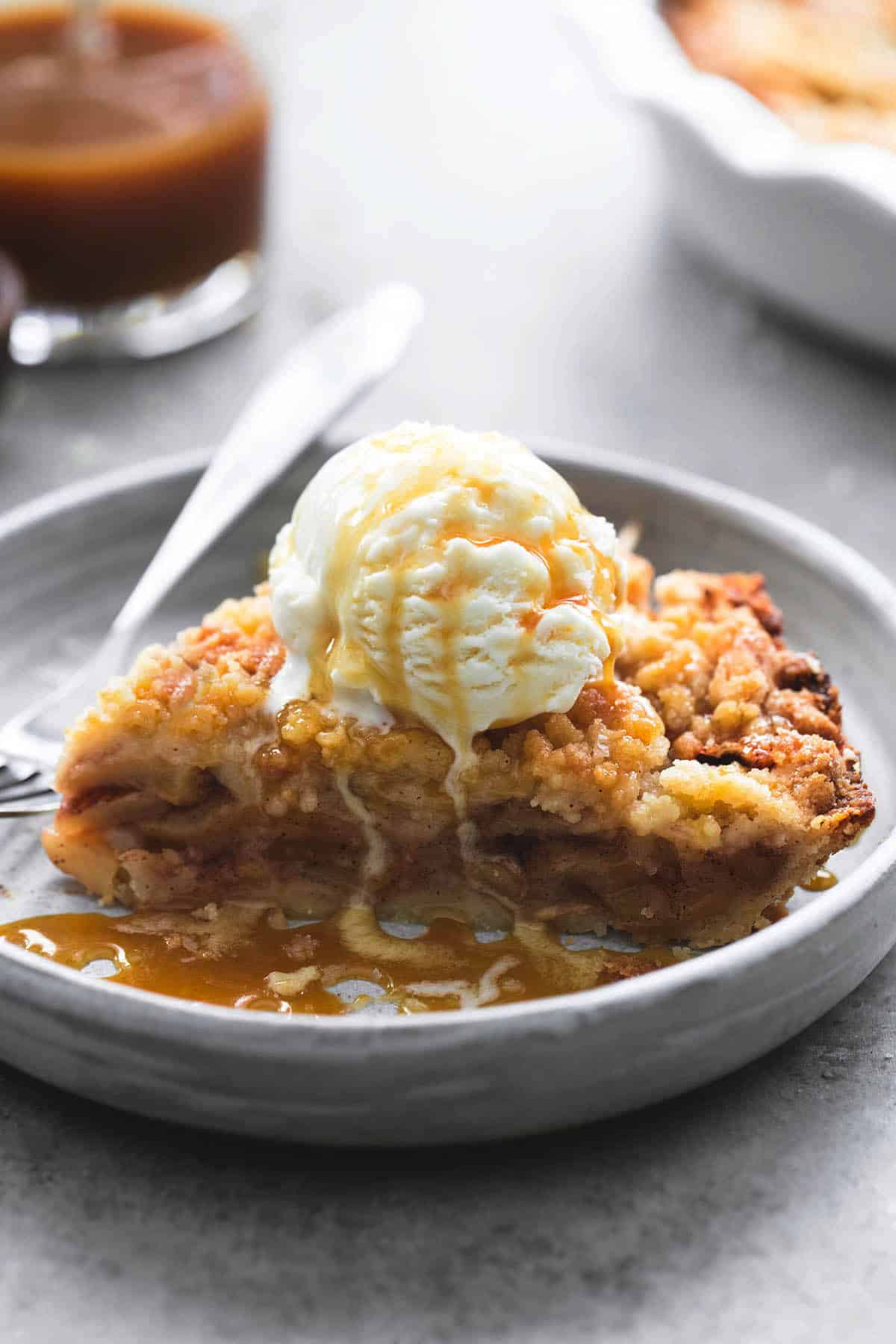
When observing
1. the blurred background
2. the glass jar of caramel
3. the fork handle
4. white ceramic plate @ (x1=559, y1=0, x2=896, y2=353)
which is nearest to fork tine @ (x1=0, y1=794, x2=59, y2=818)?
the fork handle

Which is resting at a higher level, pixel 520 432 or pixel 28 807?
pixel 28 807

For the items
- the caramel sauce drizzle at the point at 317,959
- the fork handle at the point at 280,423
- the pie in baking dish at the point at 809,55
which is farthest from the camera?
the pie in baking dish at the point at 809,55

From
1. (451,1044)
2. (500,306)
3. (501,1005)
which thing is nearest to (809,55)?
(500,306)

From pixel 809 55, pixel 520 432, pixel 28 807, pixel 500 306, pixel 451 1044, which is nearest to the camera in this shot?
pixel 451 1044

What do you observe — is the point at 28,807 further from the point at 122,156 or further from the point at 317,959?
the point at 122,156

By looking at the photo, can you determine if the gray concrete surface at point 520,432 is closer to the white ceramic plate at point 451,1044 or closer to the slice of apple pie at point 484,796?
the white ceramic plate at point 451,1044

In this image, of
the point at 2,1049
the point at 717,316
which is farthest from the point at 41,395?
the point at 2,1049

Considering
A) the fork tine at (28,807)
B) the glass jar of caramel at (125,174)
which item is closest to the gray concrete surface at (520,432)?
the glass jar of caramel at (125,174)
